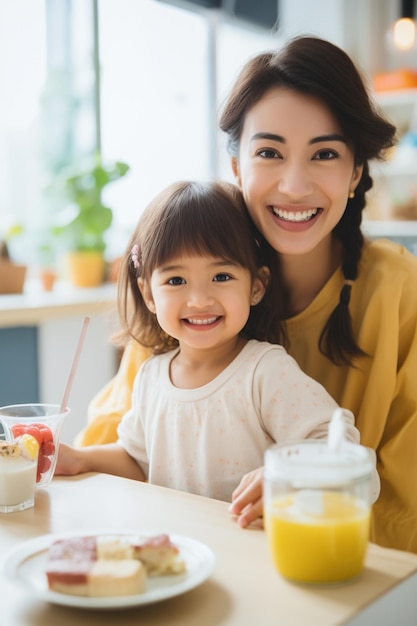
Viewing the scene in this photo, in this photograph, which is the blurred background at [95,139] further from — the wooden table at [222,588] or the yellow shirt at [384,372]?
the wooden table at [222,588]

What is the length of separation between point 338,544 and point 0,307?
210 centimetres

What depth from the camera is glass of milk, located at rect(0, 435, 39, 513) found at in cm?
117

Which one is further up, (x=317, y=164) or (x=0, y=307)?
(x=317, y=164)

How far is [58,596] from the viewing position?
0.82 meters

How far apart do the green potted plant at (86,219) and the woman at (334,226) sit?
5.90 ft

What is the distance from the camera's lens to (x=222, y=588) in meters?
0.88

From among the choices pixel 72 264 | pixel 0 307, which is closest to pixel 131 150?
pixel 72 264

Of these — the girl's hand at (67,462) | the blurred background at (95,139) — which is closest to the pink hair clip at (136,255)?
the girl's hand at (67,462)

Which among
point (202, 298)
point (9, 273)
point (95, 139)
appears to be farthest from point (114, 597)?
point (95, 139)

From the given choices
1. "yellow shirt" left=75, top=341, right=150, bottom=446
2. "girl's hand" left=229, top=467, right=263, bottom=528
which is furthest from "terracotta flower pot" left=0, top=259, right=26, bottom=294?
"girl's hand" left=229, top=467, right=263, bottom=528

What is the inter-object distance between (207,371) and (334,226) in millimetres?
467

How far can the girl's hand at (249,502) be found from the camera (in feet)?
3.52

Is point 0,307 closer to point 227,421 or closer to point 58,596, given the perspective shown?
point 227,421

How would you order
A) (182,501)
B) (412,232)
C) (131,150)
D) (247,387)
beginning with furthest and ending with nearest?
1. (412,232)
2. (131,150)
3. (247,387)
4. (182,501)
